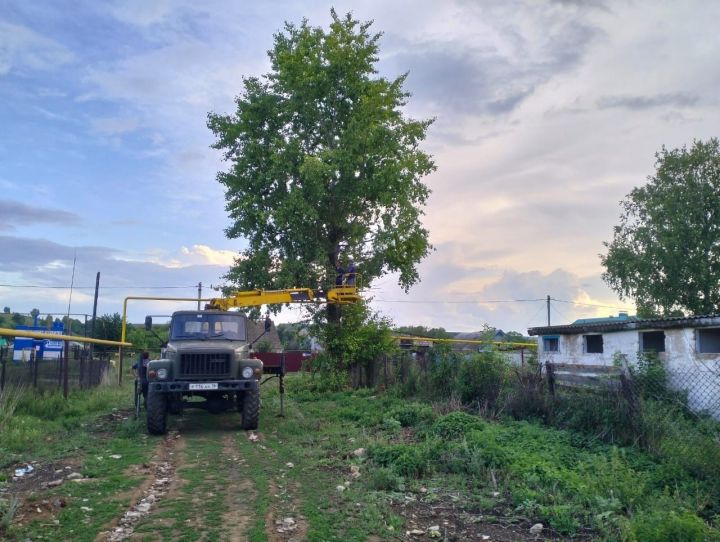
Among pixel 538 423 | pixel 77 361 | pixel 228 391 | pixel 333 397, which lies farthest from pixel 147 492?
pixel 77 361

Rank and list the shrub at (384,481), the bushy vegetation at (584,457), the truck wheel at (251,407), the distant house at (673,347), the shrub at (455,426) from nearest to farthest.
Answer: the bushy vegetation at (584,457) → the shrub at (384,481) → the shrub at (455,426) → the truck wheel at (251,407) → the distant house at (673,347)

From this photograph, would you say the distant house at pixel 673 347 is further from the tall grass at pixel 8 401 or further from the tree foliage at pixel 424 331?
the tree foliage at pixel 424 331

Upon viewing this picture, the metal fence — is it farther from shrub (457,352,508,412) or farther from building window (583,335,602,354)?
building window (583,335,602,354)

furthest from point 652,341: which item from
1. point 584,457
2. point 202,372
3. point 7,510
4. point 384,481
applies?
point 7,510

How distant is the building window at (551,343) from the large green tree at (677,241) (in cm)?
1314

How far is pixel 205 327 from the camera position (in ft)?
46.4

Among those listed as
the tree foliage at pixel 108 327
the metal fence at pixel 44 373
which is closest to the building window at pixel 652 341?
→ the metal fence at pixel 44 373

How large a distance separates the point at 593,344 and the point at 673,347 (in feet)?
14.6

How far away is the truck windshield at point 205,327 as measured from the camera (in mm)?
14016

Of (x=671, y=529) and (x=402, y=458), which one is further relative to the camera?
(x=402, y=458)

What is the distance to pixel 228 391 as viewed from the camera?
13.0 meters

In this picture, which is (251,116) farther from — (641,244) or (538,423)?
(641,244)

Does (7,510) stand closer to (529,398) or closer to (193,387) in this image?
(193,387)

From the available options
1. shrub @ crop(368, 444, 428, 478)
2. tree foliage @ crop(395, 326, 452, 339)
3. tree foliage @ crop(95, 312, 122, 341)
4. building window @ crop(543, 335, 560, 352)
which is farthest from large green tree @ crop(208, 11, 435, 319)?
tree foliage @ crop(395, 326, 452, 339)
